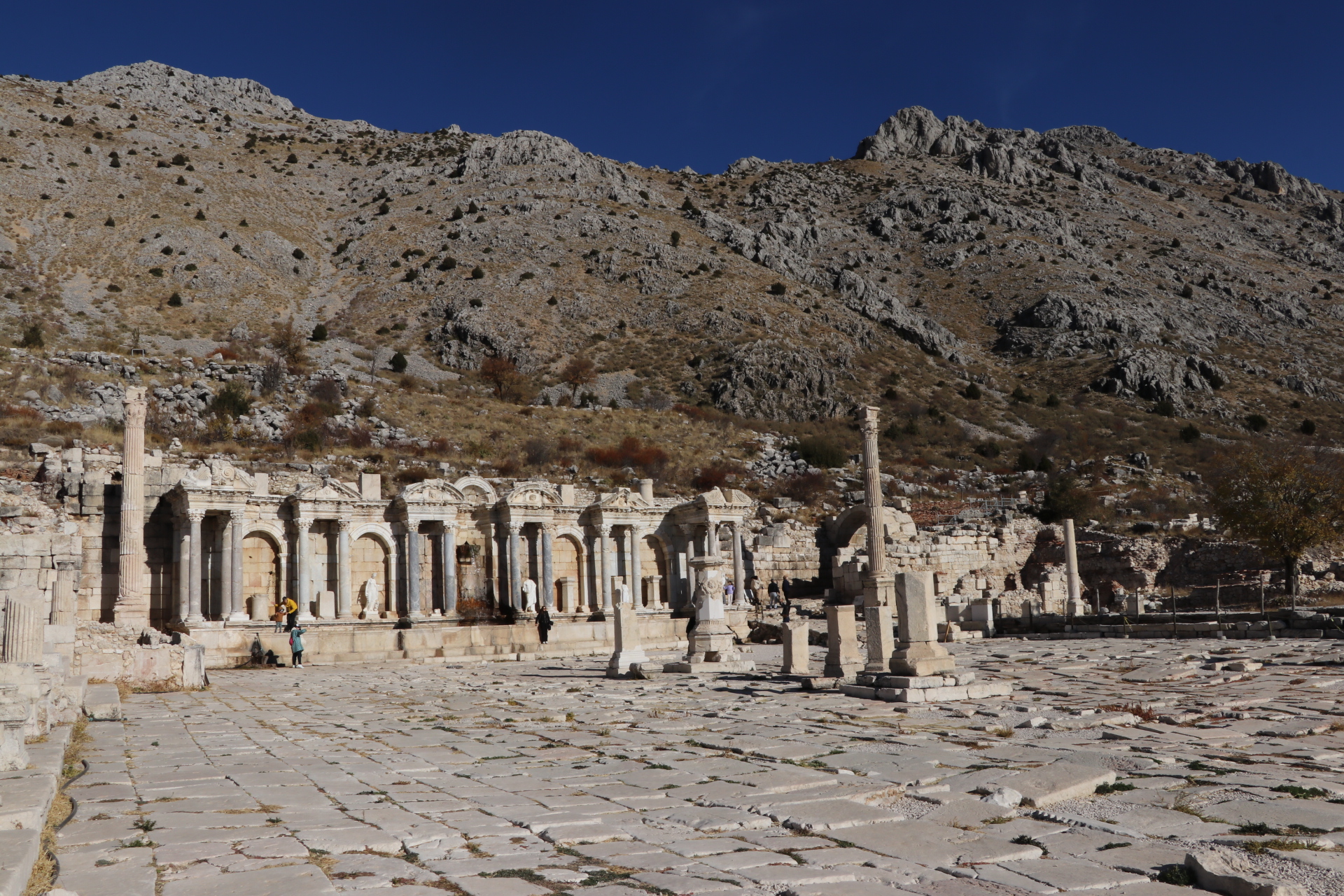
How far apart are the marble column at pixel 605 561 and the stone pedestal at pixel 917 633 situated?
1834 cm

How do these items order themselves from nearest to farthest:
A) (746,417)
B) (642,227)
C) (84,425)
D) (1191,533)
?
(84,425)
(1191,533)
(746,417)
(642,227)

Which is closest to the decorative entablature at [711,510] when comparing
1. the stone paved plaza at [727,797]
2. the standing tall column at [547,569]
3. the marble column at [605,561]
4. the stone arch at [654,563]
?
the stone arch at [654,563]

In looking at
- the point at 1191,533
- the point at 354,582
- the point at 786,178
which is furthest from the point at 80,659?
the point at 786,178

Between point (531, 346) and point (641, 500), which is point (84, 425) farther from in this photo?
point (531, 346)

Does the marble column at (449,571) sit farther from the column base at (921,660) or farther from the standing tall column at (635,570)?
the column base at (921,660)

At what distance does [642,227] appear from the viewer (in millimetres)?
80688

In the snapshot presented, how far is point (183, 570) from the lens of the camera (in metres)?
24.6

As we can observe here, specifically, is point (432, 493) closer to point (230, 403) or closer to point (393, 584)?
Answer: point (393, 584)

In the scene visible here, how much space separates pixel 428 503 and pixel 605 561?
6.20 meters

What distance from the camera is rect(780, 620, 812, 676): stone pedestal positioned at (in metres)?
17.6

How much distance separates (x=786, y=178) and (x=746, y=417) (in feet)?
178

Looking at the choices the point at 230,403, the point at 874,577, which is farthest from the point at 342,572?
the point at 230,403

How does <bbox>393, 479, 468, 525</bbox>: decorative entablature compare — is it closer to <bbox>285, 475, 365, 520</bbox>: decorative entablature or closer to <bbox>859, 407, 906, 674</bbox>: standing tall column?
<bbox>285, 475, 365, 520</bbox>: decorative entablature

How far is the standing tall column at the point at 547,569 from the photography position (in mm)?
30406
